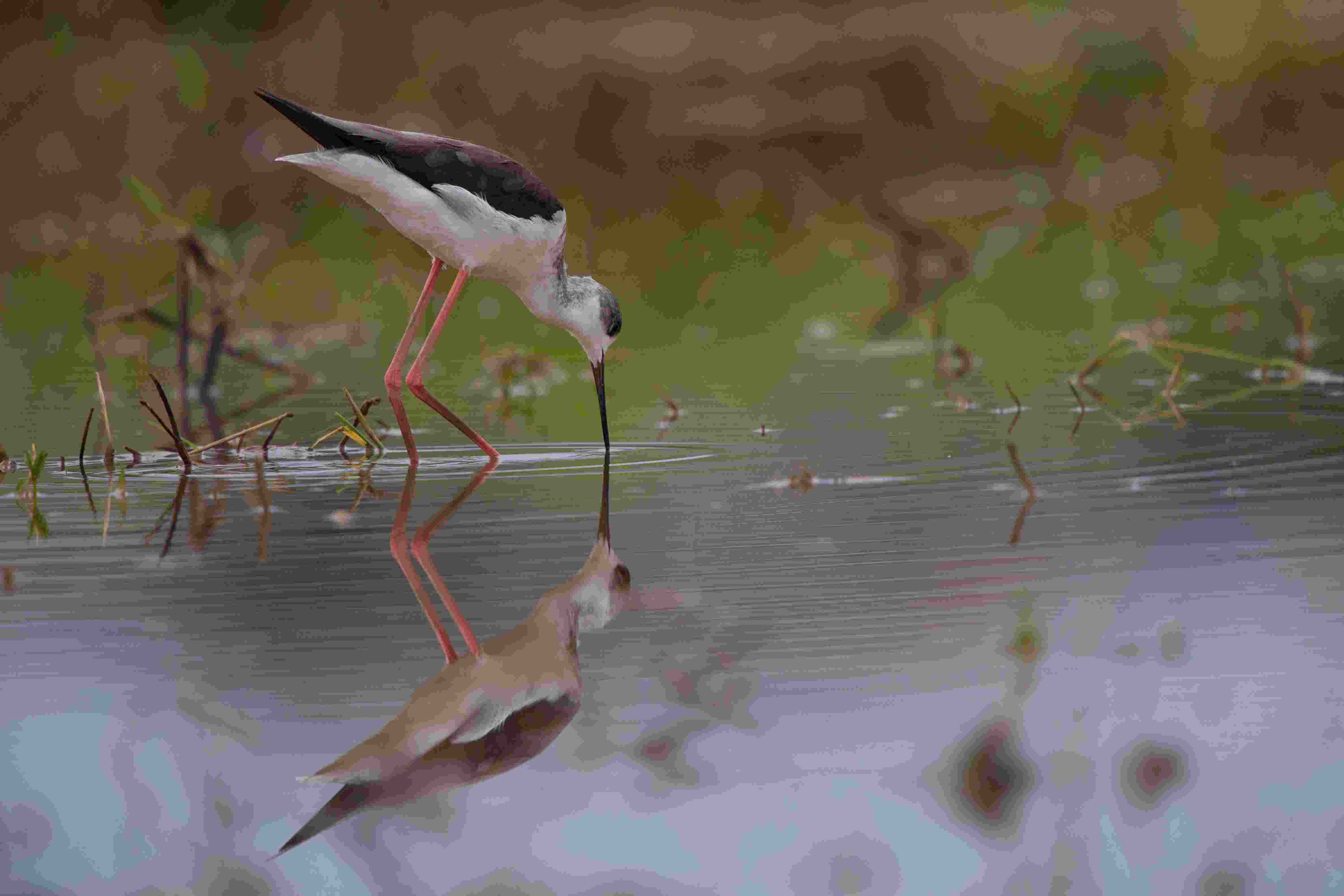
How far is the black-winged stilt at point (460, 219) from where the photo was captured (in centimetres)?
580

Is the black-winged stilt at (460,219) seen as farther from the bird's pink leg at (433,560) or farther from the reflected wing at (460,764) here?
the reflected wing at (460,764)

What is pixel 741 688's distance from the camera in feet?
9.64

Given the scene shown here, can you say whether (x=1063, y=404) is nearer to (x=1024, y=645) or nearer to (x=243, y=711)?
(x=1024, y=645)

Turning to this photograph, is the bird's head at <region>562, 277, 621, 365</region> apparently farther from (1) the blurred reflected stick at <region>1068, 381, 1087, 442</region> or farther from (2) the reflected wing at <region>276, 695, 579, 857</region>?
(2) the reflected wing at <region>276, 695, 579, 857</region>

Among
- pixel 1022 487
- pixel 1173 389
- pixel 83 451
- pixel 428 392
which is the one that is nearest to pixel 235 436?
pixel 83 451

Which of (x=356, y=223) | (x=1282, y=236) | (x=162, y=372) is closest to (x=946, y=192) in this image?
(x=1282, y=236)

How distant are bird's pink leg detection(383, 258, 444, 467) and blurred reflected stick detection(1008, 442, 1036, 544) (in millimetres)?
1738

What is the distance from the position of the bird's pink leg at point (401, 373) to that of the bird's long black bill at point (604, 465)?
564mm

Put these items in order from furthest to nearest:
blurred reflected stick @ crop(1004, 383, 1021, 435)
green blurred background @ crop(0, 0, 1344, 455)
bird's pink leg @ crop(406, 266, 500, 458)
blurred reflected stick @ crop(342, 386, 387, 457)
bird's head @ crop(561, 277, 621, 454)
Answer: green blurred background @ crop(0, 0, 1344, 455), bird's head @ crop(561, 277, 621, 454), blurred reflected stick @ crop(1004, 383, 1021, 435), bird's pink leg @ crop(406, 266, 500, 458), blurred reflected stick @ crop(342, 386, 387, 457)

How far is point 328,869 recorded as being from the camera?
2354 mm

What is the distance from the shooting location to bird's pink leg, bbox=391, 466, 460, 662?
128 inches

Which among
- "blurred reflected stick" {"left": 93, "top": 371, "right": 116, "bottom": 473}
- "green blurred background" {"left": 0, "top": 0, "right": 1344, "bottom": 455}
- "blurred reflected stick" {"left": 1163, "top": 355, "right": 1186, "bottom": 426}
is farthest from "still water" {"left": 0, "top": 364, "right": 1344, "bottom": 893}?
"green blurred background" {"left": 0, "top": 0, "right": 1344, "bottom": 455}

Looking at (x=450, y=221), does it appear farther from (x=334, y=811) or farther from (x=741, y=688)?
(x=334, y=811)

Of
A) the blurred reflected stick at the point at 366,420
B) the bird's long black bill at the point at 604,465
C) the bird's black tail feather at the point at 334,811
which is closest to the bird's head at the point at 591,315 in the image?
the bird's long black bill at the point at 604,465
